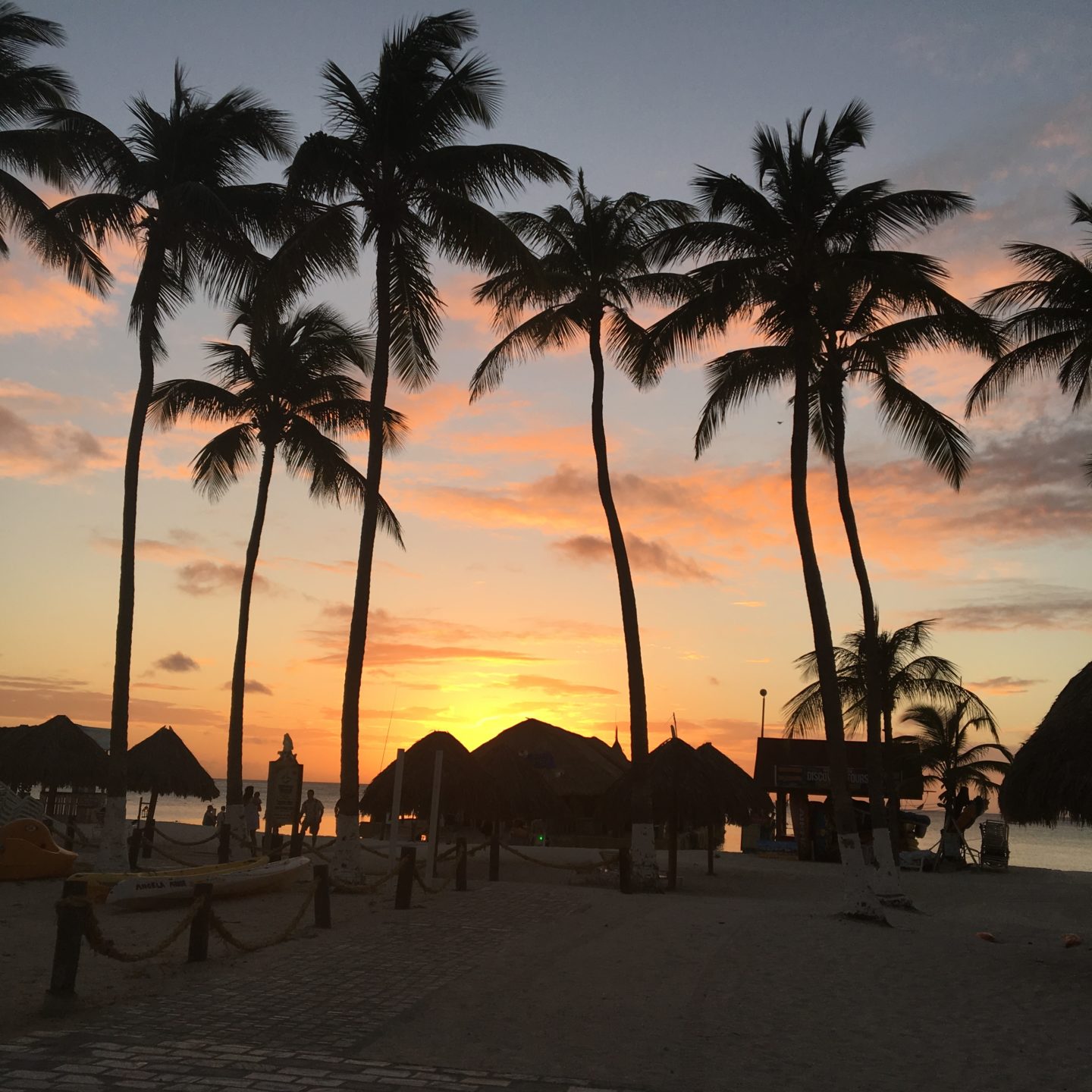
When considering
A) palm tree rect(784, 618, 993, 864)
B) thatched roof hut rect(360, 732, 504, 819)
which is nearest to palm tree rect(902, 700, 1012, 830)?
palm tree rect(784, 618, 993, 864)

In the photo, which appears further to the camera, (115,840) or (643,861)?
(643,861)

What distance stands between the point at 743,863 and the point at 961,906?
8.66m

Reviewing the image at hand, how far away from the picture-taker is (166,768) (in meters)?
27.3

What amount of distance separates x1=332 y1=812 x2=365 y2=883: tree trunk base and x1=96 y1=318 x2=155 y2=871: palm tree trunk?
3789 mm

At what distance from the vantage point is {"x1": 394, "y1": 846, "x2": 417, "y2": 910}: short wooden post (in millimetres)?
14375

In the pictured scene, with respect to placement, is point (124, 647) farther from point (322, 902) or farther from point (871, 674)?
point (871, 674)

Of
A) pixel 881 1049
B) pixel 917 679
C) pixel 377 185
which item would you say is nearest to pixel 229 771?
pixel 377 185

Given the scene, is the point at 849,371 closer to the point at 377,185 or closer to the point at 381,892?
the point at 377,185

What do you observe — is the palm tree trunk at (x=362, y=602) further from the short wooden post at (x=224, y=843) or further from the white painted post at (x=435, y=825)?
the short wooden post at (x=224, y=843)

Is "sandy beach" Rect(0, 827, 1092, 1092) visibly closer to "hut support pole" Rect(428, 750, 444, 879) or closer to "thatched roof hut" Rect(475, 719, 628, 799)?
"hut support pole" Rect(428, 750, 444, 879)

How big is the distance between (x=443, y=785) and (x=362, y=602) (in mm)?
7299

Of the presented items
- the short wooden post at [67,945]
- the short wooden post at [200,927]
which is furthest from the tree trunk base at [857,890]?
the short wooden post at [67,945]

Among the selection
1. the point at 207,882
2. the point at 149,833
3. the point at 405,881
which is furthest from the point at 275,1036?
the point at 149,833

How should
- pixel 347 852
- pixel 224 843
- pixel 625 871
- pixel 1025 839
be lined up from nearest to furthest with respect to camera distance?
pixel 347 852 < pixel 625 871 < pixel 224 843 < pixel 1025 839
